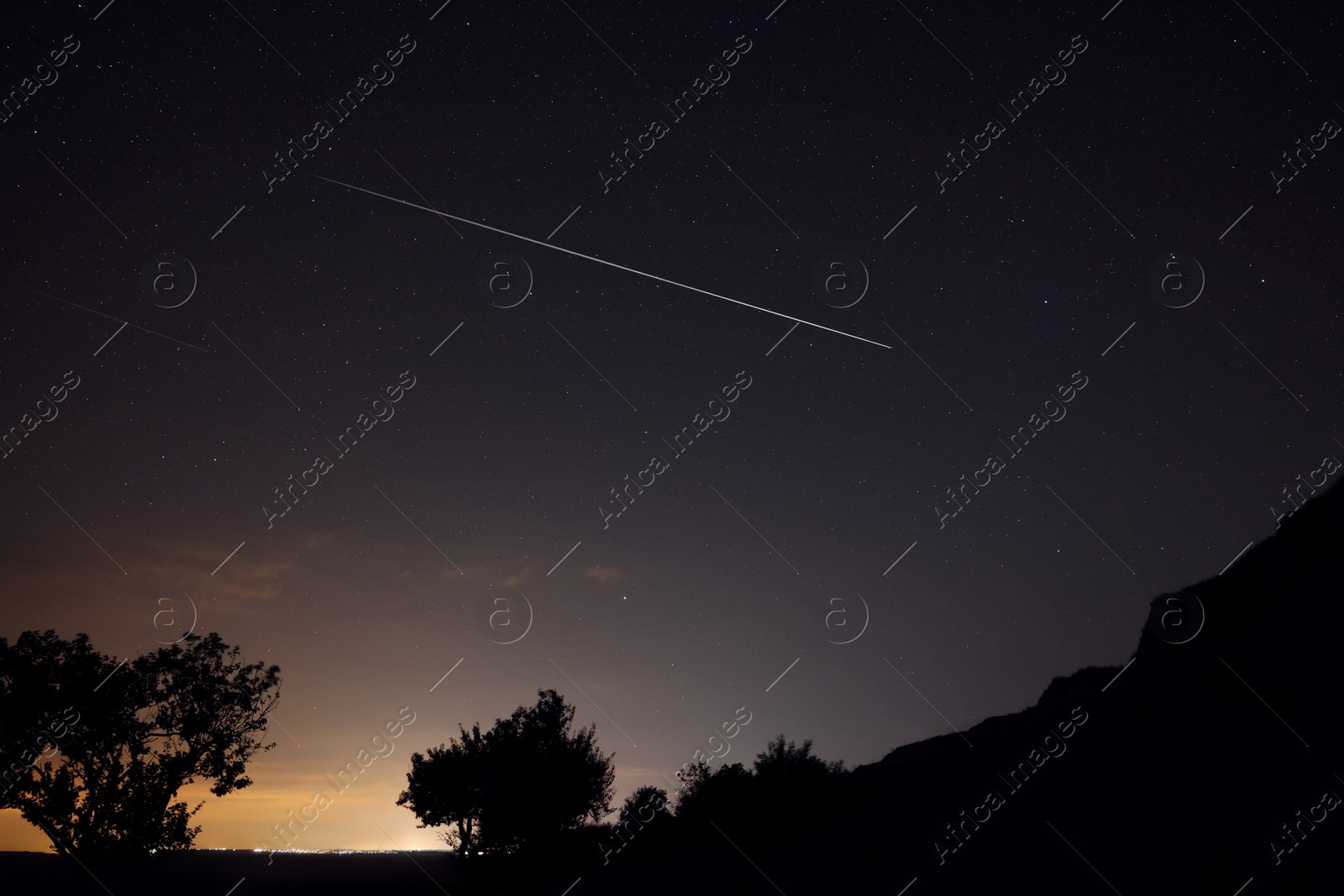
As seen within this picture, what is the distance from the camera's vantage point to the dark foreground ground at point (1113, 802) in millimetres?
18688

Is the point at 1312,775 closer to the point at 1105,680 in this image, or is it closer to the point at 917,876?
the point at 917,876

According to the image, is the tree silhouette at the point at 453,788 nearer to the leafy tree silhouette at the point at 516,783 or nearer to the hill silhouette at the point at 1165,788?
the leafy tree silhouette at the point at 516,783

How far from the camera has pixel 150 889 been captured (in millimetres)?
31703

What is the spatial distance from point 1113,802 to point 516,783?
3490 centimetres

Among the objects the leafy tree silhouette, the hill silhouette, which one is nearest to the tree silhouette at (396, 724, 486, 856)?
the leafy tree silhouette

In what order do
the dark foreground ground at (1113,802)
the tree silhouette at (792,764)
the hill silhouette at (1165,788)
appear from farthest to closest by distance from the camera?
1. the tree silhouette at (792,764)
2. the dark foreground ground at (1113,802)
3. the hill silhouette at (1165,788)

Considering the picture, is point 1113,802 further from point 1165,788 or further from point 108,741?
point 108,741

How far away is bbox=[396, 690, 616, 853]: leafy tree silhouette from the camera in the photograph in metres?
46.5

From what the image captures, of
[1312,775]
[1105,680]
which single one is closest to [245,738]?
[1312,775]

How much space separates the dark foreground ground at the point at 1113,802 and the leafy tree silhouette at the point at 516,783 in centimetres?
290

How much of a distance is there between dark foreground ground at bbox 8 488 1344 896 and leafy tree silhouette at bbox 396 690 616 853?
2.90 m

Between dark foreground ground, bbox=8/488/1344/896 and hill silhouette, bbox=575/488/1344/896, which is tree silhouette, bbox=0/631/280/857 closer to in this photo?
dark foreground ground, bbox=8/488/1344/896

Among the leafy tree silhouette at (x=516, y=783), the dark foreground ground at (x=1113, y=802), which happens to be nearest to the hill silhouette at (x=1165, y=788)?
the dark foreground ground at (x=1113, y=802)

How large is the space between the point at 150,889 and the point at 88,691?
8.60 m
